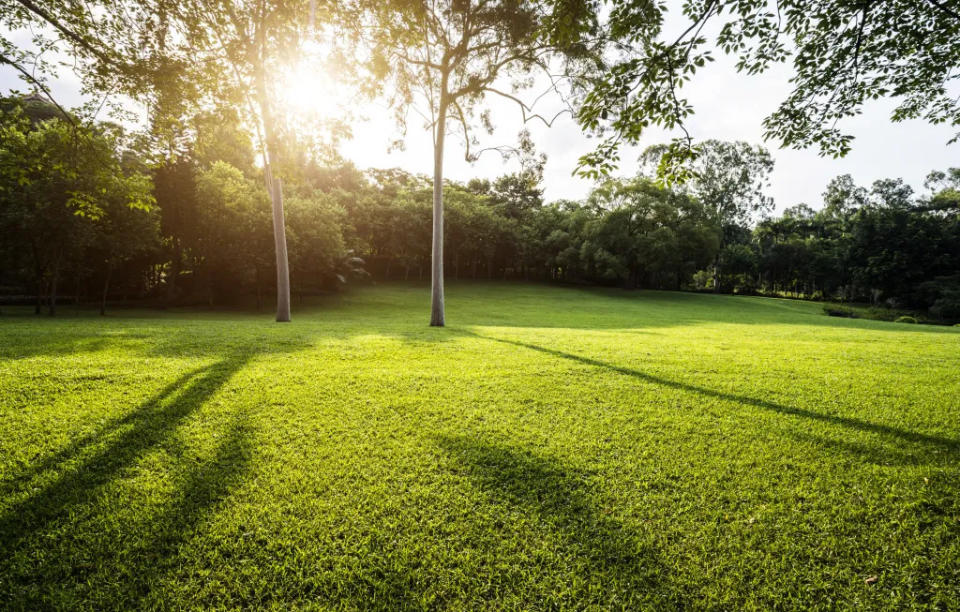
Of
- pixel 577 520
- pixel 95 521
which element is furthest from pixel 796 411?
pixel 95 521

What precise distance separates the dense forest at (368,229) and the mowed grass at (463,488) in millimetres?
3471

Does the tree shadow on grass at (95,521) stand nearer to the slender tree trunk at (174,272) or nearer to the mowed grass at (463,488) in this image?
the mowed grass at (463,488)

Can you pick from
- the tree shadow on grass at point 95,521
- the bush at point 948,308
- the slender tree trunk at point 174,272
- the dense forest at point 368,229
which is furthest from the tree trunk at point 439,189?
the bush at point 948,308

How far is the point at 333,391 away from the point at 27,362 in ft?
16.3

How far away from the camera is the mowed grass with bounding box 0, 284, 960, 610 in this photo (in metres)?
2.31

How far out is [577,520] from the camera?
2.88 metres

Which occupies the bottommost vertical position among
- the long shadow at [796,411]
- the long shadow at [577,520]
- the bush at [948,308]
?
the long shadow at [577,520]

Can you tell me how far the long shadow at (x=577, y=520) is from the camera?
2311 millimetres

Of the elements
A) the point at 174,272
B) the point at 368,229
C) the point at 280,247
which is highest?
the point at 368,229

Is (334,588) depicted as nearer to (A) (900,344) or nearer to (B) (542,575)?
(B) (542,575)

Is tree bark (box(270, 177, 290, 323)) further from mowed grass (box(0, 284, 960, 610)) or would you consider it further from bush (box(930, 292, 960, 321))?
bush (box(930, 292, 960, 321))

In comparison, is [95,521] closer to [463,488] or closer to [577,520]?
[463,488]

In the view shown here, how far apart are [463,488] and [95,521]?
2740 millimetres

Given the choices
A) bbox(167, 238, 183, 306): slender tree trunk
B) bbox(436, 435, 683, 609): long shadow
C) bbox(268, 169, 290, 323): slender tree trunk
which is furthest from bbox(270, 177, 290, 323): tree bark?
bbox(167, 238, 183, 306): slender tree trunk
